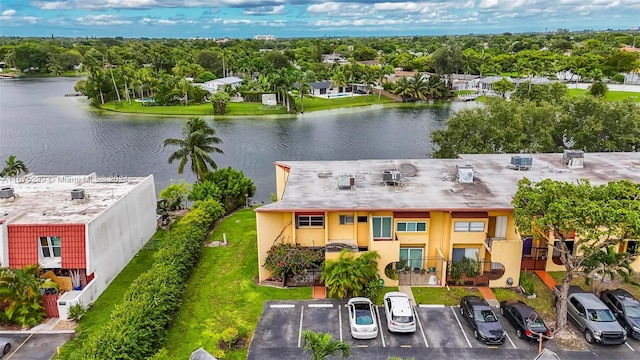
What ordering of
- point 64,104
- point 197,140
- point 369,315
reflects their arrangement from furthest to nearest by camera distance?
1. point 64,104
2. point 197,140
3. point 369,315

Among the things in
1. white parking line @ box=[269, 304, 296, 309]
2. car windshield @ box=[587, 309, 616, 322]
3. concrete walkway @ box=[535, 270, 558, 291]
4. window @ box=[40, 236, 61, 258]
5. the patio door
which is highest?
window @ box=[40, 236, 61, 258]

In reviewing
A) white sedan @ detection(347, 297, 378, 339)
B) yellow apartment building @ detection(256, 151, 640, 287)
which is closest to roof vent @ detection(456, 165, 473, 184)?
yellow apartment building @ detection(256, 151, 640, 287)

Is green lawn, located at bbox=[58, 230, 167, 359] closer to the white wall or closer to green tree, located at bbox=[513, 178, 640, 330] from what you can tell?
the white wall

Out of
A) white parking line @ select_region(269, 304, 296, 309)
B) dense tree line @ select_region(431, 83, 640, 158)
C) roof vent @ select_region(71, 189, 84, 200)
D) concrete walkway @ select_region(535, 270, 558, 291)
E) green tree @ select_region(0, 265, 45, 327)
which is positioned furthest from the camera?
dense tree line @ select_region(431, 83, 640, 158)

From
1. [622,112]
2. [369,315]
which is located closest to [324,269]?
[369,315]

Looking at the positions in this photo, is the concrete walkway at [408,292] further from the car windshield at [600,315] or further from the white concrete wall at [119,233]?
the white concrete wall at [119,233]

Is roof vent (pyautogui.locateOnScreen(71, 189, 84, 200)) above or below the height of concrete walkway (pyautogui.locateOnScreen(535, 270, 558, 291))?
above

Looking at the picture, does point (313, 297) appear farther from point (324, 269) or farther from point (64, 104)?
point (64, 104)
